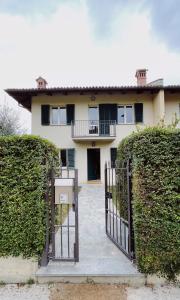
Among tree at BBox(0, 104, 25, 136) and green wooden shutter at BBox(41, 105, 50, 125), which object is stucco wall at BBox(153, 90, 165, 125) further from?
tree at BBox(0, 104, 25, 136)

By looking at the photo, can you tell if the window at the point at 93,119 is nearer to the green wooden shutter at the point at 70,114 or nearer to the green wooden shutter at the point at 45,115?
the green wooden shutter at the point at 70,114

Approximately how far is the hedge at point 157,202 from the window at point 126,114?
39.7ft

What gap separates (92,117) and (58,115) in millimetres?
2374

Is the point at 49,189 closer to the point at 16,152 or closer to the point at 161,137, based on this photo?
the point at 16,152

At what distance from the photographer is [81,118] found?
50.4ft

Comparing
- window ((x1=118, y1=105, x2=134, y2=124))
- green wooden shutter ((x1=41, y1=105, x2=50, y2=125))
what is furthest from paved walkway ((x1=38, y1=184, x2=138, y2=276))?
window ((x1=118, y1=105, x2=134, y2=124))

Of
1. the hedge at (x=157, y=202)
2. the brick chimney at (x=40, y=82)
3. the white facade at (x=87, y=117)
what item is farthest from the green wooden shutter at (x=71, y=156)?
the hedge at (x=157, y=202)

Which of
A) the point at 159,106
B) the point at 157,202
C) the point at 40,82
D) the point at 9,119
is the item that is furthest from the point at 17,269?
the point at 9,119

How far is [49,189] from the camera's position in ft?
12.7

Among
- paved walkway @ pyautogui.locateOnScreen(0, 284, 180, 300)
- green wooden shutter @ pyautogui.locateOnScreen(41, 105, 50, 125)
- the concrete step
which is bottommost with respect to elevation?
paved walkway @ pyautogui.locateOnScreen(0, 284, 180, 300)

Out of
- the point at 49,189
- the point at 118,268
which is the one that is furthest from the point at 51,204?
the point at 118,268

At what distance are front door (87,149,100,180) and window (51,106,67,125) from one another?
2794 mm

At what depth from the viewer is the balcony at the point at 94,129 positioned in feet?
48.7

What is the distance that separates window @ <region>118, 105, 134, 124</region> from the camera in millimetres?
15461
